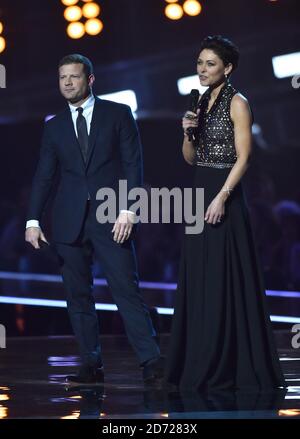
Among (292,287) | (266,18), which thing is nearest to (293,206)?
(292,287)

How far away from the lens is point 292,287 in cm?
888

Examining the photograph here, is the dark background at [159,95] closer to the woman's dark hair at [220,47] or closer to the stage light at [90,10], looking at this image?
the stage light at [90,10]

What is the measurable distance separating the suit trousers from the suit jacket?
0.21 feet

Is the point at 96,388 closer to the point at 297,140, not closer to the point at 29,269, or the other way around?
the point at 29,269

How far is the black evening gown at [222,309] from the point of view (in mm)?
4332

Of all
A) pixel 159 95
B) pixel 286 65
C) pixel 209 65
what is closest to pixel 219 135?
pixel 209 65

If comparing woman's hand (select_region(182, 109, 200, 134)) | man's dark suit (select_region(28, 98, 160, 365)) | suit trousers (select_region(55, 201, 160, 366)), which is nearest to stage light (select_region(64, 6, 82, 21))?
man's dark suit (select_region(28, 98, 160, 365))

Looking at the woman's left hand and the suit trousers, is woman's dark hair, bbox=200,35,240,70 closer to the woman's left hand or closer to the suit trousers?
the woman's left hand

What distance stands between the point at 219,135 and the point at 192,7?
4370 millimetres

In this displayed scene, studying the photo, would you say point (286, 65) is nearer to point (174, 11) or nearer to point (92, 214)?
point (174, 11)

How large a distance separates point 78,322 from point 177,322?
1.58 ft

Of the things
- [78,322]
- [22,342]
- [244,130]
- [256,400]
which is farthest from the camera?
[22,342]

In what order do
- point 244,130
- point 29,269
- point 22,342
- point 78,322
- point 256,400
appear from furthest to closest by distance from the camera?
A: point 29,269 < point 22,342 < point 78,322 < point 244,130 < point 256,400

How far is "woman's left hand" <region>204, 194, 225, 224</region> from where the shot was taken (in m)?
4.30
